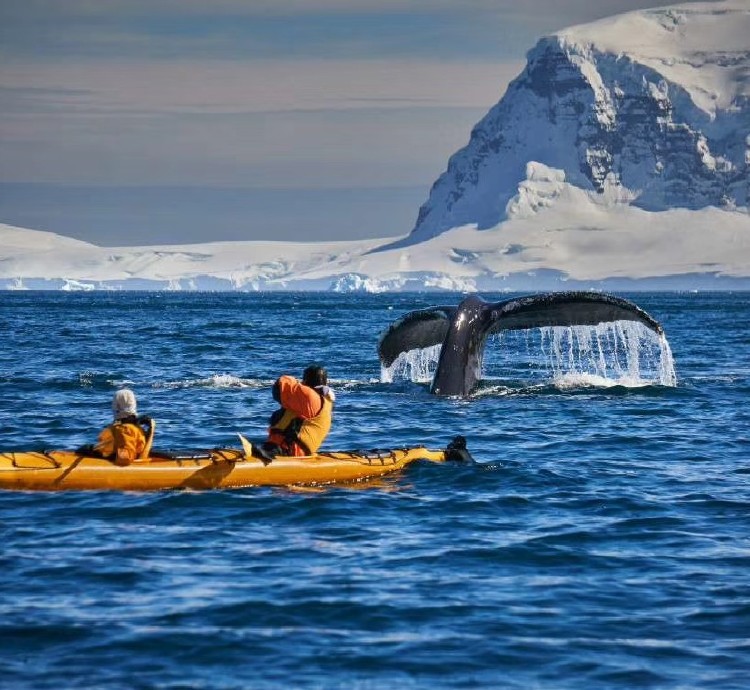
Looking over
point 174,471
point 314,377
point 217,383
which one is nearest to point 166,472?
point 174,471

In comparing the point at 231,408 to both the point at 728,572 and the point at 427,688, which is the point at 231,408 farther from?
the point at 427,688

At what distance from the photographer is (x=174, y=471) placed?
11.9 metres

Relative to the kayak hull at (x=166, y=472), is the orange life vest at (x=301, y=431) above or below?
above

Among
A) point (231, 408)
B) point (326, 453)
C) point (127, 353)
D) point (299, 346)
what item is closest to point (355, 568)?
point (326, 453)

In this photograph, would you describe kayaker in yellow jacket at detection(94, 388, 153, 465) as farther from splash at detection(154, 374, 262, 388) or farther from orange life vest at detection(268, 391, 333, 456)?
splash at detection(154, 374, 262, 388)

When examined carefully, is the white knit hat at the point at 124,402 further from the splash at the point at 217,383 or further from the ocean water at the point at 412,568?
the splash at the point at 217,383

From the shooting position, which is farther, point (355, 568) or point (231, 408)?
point (231, 408)

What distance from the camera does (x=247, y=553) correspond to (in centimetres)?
992

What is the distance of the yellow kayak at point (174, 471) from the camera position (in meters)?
11.9

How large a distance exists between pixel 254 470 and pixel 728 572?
14.2 ft

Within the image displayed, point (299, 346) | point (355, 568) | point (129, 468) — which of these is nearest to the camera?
point (355, 568)

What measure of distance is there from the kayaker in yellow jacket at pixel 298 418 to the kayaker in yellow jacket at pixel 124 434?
125cm

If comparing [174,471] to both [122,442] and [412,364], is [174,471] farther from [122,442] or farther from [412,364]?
[412,364]

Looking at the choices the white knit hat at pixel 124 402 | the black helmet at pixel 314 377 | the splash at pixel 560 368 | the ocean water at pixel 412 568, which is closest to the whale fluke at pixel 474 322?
the splash at pixel 560 368
